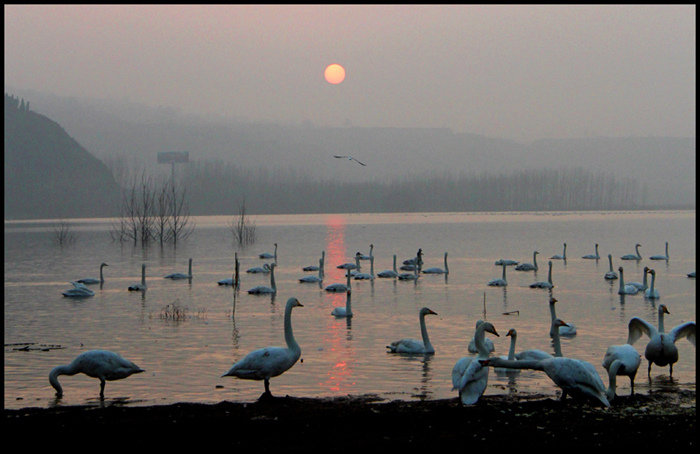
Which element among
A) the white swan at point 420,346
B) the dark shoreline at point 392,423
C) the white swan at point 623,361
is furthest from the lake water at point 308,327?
the dark shoreline at point 392,423

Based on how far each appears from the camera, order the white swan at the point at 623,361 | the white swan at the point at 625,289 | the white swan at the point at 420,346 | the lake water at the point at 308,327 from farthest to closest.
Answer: the white swan at the point at 625,289, the white swan at the point at 420,346, the lake water at the point at 308,327, the white swan at the point at 623,361

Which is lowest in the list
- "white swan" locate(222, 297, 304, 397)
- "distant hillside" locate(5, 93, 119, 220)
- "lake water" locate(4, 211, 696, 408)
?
"lake water" locate(4, 211, 696, 408)

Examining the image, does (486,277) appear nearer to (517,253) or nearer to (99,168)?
(517,253)

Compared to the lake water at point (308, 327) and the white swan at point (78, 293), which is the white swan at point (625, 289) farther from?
the white swan at point (78, 293)

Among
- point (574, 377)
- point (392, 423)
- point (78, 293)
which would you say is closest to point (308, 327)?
point (574, 377)

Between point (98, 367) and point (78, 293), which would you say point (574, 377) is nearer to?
point (98, 367)

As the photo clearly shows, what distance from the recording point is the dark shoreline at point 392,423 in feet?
25.3

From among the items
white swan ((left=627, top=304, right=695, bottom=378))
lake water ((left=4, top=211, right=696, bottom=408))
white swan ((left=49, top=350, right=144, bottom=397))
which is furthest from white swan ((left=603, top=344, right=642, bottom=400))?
white swan ((left=49, top=350, right=144, bottom=397))

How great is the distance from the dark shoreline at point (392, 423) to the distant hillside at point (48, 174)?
167 m

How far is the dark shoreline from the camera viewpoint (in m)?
7.71

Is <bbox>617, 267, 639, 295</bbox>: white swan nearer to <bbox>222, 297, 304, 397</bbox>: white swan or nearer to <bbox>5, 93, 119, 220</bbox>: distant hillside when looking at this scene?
<bbox>222, 297, 304, 397</bbox>: white swan

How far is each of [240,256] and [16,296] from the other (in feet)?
82.0

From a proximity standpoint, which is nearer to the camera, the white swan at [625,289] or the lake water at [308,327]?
the lake water at [308,327]

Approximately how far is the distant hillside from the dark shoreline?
16708 centimetres
